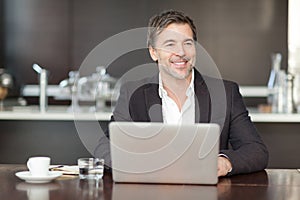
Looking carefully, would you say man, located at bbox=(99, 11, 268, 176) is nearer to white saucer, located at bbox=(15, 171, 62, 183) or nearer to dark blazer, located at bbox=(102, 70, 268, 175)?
dark blazer, located at bbox=(102, 70, 268, 175)

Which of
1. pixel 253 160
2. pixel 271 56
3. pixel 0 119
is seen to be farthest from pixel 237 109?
pixel 271 56

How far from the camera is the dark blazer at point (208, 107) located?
2643mm

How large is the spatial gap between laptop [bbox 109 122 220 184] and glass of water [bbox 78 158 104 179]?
0.46 ft

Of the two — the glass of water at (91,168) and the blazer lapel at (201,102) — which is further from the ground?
the blazer lapel at (201,102)

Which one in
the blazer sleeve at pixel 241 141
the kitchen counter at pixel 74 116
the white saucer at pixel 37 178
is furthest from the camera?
the kitchen counter at pixel 74 116

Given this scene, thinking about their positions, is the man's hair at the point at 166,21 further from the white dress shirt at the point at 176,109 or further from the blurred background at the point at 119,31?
the blurred background at the point at 119,31

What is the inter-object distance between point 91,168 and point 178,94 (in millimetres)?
665

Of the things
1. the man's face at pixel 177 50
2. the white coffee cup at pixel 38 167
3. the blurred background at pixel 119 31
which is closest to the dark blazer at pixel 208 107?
the man's face at pixel 177 50

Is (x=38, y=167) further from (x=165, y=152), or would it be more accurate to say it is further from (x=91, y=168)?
(x=165, y=152)

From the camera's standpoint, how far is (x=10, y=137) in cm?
421

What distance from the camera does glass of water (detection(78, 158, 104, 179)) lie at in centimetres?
222

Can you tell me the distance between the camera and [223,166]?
229cm

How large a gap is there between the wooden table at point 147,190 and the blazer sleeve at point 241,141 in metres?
0.12

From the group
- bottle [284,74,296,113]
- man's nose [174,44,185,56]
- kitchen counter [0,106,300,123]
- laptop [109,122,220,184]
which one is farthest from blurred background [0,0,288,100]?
laptop [109,122,220,184]
